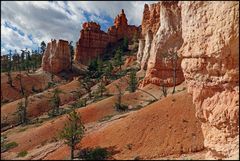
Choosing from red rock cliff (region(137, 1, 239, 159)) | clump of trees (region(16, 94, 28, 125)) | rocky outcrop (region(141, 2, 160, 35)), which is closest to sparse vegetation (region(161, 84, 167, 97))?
clump of trees (region(16, 94, 28, 125))

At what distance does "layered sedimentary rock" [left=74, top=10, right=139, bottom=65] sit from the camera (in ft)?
336

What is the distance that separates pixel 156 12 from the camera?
83500 mm

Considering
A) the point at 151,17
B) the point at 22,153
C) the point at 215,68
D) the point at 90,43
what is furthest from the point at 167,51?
the point at 90,43

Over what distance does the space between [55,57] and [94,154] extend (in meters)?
58.9

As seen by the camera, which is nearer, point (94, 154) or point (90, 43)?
point (94, 154)

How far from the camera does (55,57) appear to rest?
84.6 meters

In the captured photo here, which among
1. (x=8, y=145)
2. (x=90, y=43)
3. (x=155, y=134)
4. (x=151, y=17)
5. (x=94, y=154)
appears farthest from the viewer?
(x=90, y=43)

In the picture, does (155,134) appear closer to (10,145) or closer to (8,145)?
(10,145)

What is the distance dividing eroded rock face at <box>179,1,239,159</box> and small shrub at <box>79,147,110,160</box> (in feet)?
39.1

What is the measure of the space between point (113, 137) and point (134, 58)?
2196 inches

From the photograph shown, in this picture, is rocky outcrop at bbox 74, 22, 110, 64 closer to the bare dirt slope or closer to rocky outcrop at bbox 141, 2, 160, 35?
rocky outcrop at bbox 141, 2, 160, 35

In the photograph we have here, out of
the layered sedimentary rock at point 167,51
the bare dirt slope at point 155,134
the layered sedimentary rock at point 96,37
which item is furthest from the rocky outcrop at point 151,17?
the bare dirt slope at point 155,134

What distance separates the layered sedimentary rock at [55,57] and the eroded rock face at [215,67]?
2724 inches

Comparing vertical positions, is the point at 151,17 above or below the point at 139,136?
above
